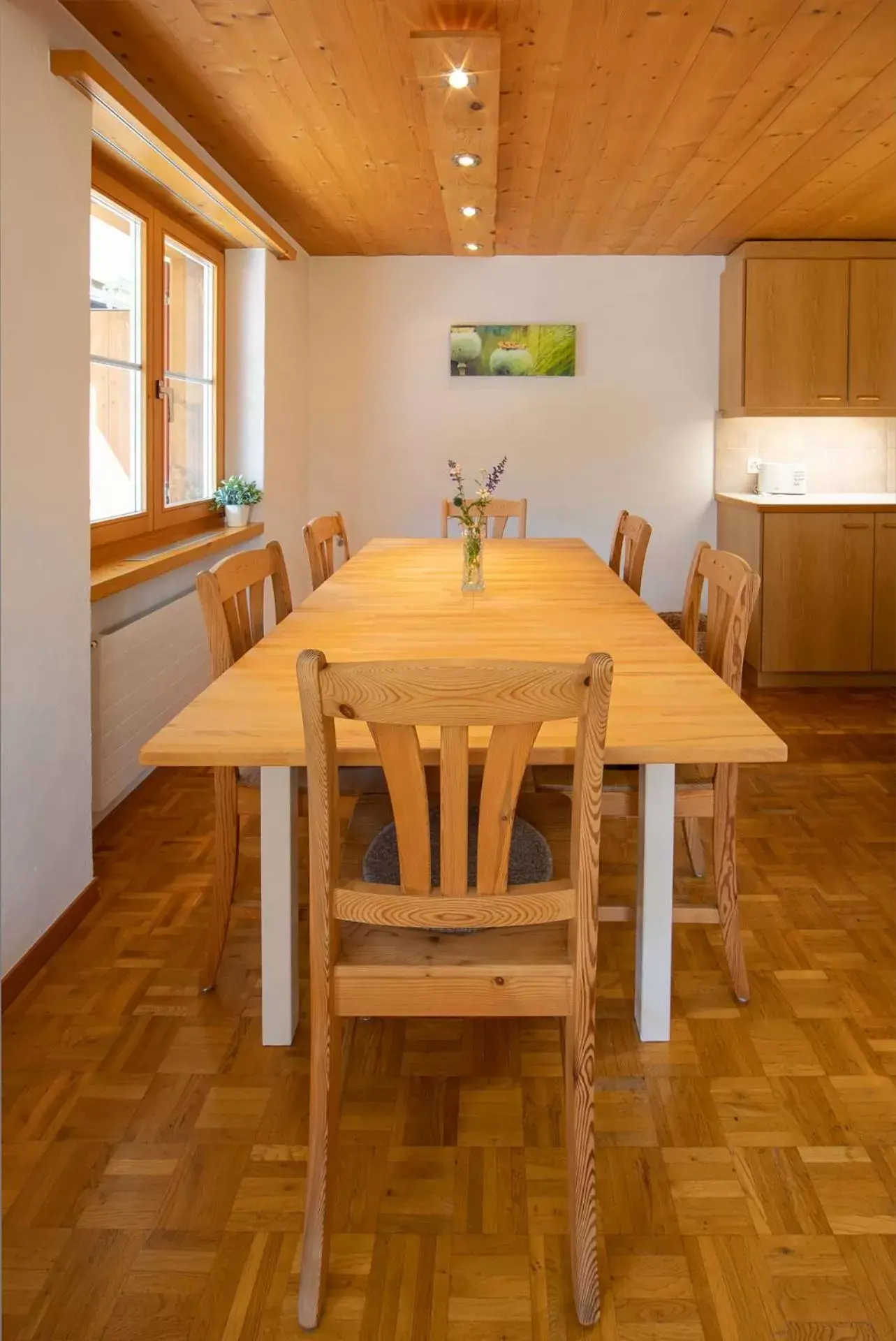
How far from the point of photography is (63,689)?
295cm

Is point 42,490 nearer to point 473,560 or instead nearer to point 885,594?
point 473,560

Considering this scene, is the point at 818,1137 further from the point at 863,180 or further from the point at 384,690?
the point at 863,180

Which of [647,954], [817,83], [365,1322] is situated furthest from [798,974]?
[817,83]

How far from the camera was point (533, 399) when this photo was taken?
6.78 metres

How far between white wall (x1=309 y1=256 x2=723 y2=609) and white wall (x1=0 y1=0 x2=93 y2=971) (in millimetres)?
3795

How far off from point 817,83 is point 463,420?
339cm

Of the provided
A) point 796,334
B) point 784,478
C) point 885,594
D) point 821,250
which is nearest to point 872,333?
point 796,334

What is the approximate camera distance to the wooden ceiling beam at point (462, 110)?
3.04 m

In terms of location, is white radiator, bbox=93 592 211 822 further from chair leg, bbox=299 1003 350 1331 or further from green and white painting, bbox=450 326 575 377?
green and white painting, bbox=450 326 575 377

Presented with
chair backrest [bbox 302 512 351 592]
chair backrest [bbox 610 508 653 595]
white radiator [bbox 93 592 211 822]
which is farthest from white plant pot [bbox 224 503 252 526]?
chair backrest [bbox 610 508 653 595]

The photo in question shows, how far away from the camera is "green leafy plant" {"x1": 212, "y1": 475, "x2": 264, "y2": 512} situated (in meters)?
5.58

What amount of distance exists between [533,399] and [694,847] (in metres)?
4.11

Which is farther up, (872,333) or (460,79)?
(460,79)

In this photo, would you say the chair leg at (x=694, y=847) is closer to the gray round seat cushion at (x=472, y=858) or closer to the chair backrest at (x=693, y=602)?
the chair backrest at (x=693, y=602)
